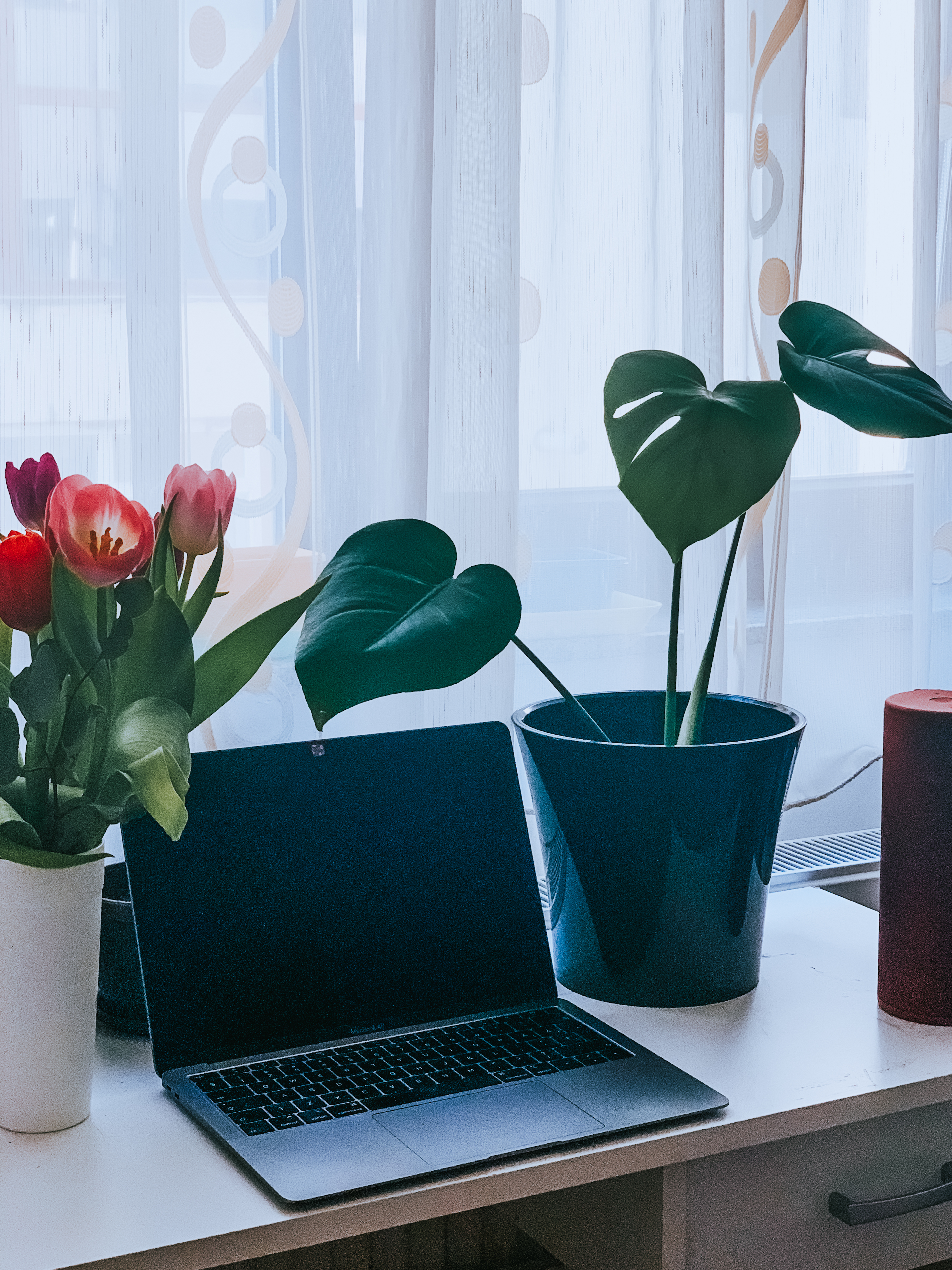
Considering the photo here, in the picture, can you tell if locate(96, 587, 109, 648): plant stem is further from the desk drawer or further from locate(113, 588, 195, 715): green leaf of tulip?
the desk drawer

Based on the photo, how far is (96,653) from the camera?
2.75 ft

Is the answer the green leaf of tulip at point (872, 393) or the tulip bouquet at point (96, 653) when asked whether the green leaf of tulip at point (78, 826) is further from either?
the green leaf of tulip at point (872, 393)


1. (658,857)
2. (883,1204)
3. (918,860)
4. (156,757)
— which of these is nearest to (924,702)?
(918,860)

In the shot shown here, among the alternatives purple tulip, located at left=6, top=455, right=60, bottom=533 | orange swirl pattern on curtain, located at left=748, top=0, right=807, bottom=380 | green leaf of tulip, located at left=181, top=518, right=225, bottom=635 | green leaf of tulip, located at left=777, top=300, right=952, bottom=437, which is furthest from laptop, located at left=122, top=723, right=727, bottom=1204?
orange swirl pattern on curtain, located at left=748, top=0, right=807, bottom=380

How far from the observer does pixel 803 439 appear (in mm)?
1379

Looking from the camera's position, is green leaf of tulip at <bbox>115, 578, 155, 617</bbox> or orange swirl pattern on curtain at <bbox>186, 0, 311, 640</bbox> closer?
green leaf of tulip at <bbox>115, 578, 155, 617</bbox>

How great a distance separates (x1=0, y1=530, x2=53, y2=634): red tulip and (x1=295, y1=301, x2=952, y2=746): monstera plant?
16 cm

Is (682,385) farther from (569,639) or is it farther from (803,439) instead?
(803,439)

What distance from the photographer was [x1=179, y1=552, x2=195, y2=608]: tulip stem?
0.88m

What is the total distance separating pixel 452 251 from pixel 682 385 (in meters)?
0.30

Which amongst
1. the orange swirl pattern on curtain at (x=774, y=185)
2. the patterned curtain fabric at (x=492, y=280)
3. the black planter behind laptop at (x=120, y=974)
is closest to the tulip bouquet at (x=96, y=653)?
the black planter behind laptop at (x=120, y=974)

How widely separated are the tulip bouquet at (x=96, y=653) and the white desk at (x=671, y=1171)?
172mm

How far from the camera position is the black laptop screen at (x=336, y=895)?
92cm

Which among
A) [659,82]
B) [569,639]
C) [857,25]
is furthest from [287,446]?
[857,25]
